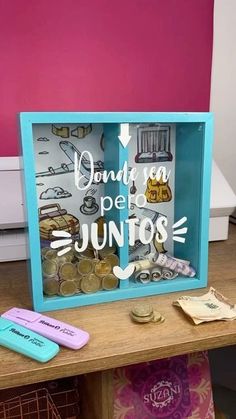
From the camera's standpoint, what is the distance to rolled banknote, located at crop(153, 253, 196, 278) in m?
0.73

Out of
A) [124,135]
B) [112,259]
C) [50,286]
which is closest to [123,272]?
[112,259]

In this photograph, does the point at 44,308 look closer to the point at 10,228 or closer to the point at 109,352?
the point at 109,352

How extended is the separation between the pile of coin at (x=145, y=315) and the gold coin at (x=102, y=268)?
0.09m

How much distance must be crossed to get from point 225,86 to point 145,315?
87 centimetres

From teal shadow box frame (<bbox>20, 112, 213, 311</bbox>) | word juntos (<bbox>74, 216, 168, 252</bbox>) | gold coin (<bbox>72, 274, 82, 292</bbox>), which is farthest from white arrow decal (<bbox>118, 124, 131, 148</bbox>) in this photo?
gold coin (<bbox>72, 274, 82, 292</bbox>)

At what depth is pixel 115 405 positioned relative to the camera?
0.66 metres

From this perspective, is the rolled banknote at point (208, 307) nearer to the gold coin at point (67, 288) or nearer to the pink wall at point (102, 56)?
the gold coin at point (67, 288)

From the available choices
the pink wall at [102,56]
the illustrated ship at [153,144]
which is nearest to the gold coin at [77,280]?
the illustrated ship at [153,144]

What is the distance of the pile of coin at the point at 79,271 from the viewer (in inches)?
26.3

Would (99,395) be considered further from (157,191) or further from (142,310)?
(157,191)

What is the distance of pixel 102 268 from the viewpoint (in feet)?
2.27

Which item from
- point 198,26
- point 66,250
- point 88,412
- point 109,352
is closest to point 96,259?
point 66,250

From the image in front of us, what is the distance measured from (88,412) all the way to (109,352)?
291 mm

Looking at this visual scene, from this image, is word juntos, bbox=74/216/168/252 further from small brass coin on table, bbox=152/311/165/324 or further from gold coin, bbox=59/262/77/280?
small brass coin on table, bbox=152/311/165/324
